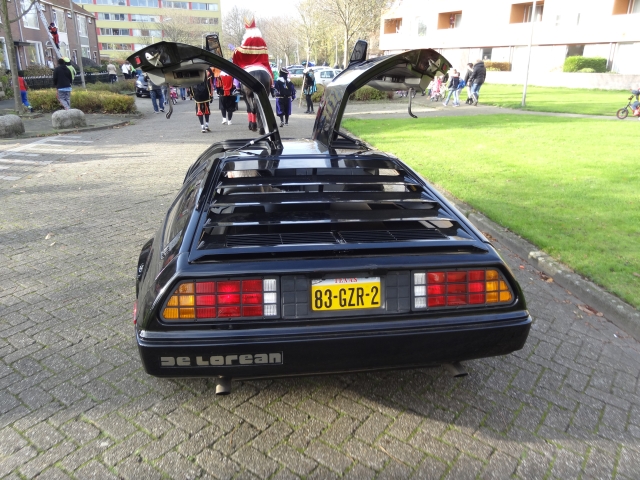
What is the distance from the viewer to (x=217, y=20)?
98.7 metres

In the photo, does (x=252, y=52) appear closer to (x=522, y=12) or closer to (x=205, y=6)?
(x=522, y=12)

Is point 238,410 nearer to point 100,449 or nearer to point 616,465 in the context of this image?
point 100,449

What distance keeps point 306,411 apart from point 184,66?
109 inches

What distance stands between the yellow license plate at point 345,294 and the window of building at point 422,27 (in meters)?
57.0

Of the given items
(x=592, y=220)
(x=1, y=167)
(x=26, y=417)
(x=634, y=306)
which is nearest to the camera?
(x=26, y=417)

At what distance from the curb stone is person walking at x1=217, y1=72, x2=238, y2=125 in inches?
456

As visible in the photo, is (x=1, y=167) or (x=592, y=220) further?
(x=1, y=167)

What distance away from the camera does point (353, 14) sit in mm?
38781

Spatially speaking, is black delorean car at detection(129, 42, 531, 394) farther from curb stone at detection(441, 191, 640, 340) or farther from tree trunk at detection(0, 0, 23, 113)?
tree trunk at detection(0, 0, 23, 113)

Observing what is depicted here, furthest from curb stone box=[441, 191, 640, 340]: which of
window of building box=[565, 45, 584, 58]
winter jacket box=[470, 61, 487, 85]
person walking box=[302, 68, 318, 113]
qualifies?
window of building box=[565, 45, 584, 58]

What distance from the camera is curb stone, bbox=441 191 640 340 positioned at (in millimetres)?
3840

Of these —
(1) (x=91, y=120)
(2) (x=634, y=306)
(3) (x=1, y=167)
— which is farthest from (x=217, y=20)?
(2) (x=634, y=306)

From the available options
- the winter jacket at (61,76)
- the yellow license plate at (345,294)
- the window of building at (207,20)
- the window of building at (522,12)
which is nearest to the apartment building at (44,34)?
the winter jacket at (61,76)

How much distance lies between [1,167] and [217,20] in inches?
3935
